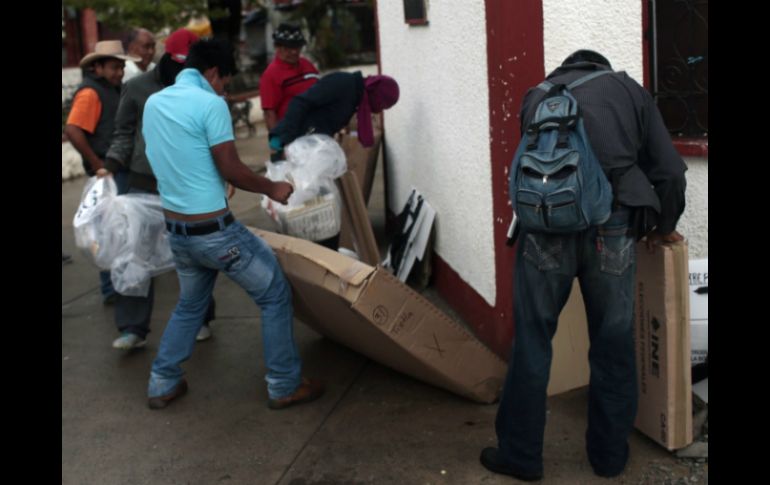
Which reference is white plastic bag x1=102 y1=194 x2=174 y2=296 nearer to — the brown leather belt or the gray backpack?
the brown leather belt

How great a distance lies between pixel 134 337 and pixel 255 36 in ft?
76.0

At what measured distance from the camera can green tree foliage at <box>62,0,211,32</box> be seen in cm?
1391

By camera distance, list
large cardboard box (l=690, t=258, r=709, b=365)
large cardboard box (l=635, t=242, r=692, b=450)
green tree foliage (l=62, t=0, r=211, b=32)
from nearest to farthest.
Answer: large cardboard box (l=635, t=242, r=692, b=450)
large cardboard box (l=690, t=258, r=709, b=365)
green tree foliage (l=62, t=0, r=211, b=32)

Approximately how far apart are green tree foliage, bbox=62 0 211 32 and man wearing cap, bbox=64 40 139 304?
8.85 metres

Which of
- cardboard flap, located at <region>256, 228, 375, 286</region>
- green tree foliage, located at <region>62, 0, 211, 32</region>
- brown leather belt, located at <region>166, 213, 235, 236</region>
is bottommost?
cardboard flap, located at <region>256, 228, 375, 286</region>

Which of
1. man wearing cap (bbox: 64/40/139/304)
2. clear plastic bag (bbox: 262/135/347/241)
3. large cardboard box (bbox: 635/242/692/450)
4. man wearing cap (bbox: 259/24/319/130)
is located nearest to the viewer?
large cardboard box (bbox: 635/242/692/450)

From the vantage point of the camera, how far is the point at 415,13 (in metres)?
5.47

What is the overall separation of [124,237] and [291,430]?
1510 millimetres

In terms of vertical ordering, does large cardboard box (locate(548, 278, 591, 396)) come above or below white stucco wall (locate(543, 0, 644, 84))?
below

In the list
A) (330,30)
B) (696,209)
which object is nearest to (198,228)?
(696,209)

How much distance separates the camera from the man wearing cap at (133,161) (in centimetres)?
504

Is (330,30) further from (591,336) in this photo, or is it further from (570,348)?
(591,336)

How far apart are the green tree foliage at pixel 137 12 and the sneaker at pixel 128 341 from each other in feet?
32.6

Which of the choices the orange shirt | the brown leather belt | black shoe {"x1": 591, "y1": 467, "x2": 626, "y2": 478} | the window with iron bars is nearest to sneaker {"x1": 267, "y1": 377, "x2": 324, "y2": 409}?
the brown leather belt
